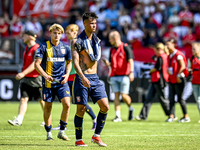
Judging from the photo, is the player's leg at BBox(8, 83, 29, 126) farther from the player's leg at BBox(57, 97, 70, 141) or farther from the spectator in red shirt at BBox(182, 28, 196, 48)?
the spectator in red shirt at BBox(182, 28, 196, 48)

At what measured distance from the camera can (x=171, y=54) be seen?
1183 centimetres

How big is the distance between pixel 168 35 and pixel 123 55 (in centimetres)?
982

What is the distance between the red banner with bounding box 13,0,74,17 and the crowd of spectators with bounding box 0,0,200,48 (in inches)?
14.1

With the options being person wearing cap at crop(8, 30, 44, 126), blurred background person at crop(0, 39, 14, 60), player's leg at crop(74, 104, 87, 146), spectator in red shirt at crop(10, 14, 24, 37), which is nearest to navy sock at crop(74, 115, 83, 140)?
player's leg at crop(74, 104, 87, 146)

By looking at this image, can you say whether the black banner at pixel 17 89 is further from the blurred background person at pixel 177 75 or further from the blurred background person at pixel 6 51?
the blurred background person at pixel 177 75

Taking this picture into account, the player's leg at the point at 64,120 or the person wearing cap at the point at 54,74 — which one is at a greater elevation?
the person wearing cap at the point at 54,74

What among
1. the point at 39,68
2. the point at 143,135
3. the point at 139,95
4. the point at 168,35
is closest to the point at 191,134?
the point at 143,135

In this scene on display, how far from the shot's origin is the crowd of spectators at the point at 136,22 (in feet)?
68.9

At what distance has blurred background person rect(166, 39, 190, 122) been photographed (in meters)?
11.5

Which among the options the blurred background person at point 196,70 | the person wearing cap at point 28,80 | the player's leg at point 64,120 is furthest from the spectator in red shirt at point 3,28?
the player's leg at point 64,120

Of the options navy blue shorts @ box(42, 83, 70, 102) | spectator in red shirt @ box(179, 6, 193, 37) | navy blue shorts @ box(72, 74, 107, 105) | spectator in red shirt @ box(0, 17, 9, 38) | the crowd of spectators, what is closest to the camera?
navy blue shorts @ box(72, 74, 107, 105)

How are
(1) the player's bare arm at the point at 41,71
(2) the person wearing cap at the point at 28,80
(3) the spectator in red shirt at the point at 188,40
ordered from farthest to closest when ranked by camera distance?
(3) the spectator in red shirt at the point at 188,40
(2) the person wearing cap at the point at 28,80
(1) the player's bare arm at the point at 41,71

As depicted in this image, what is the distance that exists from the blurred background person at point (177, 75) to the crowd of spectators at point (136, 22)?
8.97 m

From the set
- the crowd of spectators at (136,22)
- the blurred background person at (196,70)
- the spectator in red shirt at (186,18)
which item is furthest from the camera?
the spectator in red shirt at (186,18)
